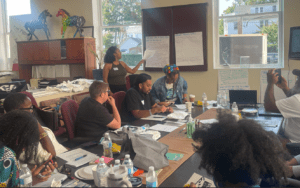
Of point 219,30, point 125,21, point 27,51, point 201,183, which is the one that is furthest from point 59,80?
point 201,183

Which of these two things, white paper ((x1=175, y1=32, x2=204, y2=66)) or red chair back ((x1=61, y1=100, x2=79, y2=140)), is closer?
red chair back ((x1=61, y1=100, x2=79, y2=140))

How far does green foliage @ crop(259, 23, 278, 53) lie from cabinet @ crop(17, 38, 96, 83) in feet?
11.5

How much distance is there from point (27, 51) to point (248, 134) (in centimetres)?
624

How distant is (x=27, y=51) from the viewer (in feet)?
20.4

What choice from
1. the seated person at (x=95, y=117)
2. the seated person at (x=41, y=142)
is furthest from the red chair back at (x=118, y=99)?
the seated person at (x=41, y=142)

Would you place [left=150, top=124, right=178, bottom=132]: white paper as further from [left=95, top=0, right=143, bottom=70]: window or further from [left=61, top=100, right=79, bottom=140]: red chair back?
[left=95, top=0, right=143, bottom=70]: window

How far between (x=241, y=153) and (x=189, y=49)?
4.20 meters

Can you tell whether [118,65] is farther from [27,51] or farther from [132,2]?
[27,51]

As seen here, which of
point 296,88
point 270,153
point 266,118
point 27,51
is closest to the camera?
point 270,153

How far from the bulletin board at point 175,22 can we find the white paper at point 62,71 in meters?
2.04

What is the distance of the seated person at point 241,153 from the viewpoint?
104cm

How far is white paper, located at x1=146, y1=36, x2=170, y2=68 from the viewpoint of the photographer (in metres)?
5.22

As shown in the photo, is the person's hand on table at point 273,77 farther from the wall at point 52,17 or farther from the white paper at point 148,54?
the wall at point 52,17

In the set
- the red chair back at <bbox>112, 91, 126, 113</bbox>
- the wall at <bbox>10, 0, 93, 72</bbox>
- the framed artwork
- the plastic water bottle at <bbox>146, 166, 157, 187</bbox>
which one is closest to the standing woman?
the red chair back at <bbox>112, 91, 126, 113</bbox>
